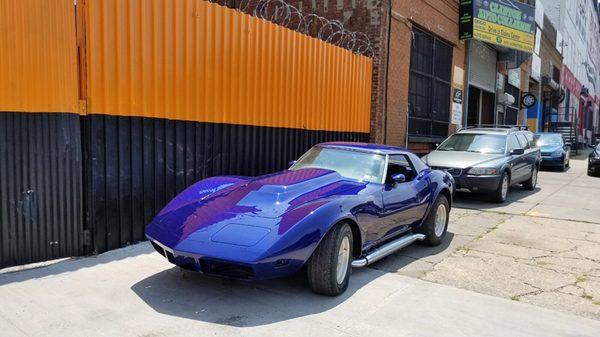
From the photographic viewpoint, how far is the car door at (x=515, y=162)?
10438 millimetres

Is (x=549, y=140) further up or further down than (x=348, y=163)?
further up

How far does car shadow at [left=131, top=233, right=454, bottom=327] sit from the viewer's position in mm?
3747

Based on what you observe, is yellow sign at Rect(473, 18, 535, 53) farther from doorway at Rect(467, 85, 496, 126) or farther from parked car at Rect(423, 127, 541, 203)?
parked car at Rect(423, 127, 541, 203)

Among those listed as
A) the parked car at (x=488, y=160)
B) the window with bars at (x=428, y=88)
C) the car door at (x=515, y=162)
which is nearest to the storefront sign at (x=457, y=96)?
the window with bars at (x=428, y=88)

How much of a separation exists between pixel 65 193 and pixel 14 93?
3.59 feet

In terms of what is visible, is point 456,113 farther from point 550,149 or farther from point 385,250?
point 385,250

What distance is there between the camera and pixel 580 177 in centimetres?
1636

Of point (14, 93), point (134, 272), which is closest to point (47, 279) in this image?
point (134, 272)

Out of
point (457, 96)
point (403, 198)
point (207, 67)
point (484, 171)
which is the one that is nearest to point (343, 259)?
point (403, 198)

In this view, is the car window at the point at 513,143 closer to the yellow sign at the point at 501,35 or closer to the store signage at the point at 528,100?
the yellow sign at the point at 501,35

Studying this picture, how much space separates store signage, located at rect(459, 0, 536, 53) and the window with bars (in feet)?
3.46

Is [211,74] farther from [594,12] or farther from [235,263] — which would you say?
[594,12]

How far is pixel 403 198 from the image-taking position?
5434 mm

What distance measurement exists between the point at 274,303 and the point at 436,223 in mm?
3062
